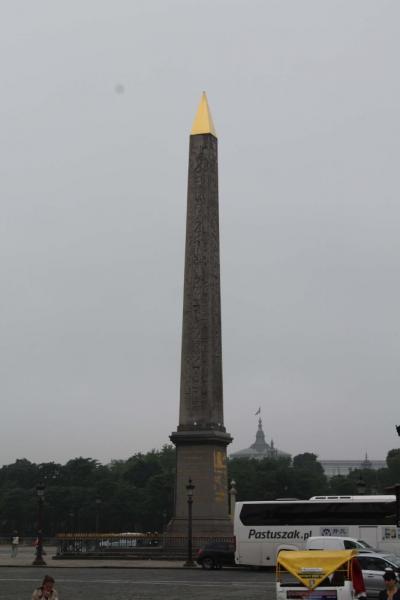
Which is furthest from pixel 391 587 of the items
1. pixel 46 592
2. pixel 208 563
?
pixel 208 563

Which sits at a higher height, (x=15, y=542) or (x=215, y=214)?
(x=215, y=214)

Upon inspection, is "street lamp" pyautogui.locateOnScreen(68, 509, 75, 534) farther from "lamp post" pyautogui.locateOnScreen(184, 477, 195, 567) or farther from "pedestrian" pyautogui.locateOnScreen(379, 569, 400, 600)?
"pedestrian" pyautogui.locateOnScreen(379, 569, 400, 600)

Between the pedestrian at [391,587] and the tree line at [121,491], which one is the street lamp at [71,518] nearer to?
the tree line at [121,491]

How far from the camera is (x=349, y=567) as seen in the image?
49.5ft

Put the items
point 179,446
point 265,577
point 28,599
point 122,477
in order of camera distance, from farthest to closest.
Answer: point 122,477 < point 179,446 < point 265,577 < point 28,599

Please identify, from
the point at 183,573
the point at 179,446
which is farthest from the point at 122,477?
the point at 183,573

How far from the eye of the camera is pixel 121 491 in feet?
358

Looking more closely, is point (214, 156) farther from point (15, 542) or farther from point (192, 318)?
point (15, 542)

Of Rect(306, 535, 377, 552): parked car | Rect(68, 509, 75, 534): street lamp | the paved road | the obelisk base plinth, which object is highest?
Rect(68, 509, 75, 534): street lamp

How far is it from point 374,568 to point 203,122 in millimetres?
26850

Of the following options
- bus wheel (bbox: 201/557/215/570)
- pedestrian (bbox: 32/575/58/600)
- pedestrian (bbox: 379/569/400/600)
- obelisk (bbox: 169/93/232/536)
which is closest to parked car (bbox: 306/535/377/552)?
bus wheel (bbox: 201/557/215/570)

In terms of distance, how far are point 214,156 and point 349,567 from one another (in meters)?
32.7

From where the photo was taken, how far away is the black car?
1496 inches

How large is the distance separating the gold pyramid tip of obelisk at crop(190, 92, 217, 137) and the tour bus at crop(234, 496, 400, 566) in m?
18.2
